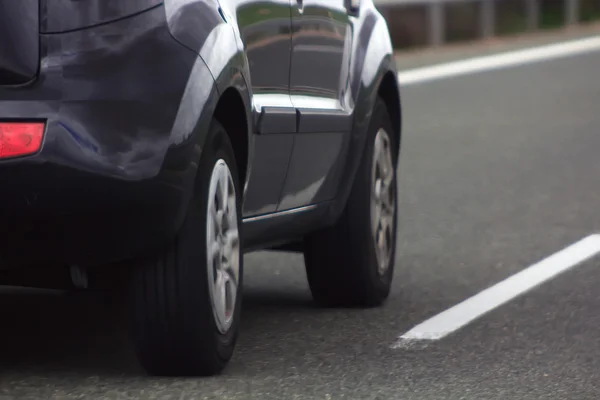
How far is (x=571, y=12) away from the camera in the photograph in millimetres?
30156

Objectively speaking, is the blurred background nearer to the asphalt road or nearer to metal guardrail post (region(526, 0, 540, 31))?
metal guardrail post (region(526, 0, 540, 31))

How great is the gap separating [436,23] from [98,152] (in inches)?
847

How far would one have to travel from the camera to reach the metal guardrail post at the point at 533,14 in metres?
28.5

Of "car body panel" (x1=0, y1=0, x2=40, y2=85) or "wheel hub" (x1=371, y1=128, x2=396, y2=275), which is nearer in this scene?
"car body panel" (x1=0, y1=0, x2=40, y2=85)

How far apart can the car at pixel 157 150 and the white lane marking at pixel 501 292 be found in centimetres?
61

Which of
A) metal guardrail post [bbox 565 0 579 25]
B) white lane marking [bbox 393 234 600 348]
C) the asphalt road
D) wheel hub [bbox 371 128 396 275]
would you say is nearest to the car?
the asphalt road

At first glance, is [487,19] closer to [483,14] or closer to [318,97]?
[483,14]

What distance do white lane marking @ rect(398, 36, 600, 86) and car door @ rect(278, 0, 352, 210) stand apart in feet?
43.3

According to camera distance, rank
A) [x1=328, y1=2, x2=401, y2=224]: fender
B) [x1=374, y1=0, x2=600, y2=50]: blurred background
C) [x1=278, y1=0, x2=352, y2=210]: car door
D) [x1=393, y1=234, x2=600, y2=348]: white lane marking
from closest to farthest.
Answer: [x1=278, y1=0, x2=352, y2=210]: car door → [x1=393, y1=234, x2=600, y2=348]: white lane marking → [x1=328, y1=2, x2=401, y2=224]: fender → [x1=374, y1=0, x2=600, y2=50]: blurred background

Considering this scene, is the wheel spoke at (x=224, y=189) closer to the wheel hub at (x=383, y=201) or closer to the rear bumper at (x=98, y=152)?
the rear bumper at (x=98, y=152)

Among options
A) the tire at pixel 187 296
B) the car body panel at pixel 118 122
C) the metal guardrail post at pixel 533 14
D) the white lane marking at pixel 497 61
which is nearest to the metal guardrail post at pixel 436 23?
the white lane marking at pixel 497 61

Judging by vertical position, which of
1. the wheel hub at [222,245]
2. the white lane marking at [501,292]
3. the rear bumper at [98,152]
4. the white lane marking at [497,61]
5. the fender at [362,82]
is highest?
the rear bumper at [98,152]

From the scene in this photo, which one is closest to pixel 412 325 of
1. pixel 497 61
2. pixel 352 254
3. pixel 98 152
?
pixel 352 254

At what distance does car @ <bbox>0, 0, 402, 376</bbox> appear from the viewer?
4.63m
